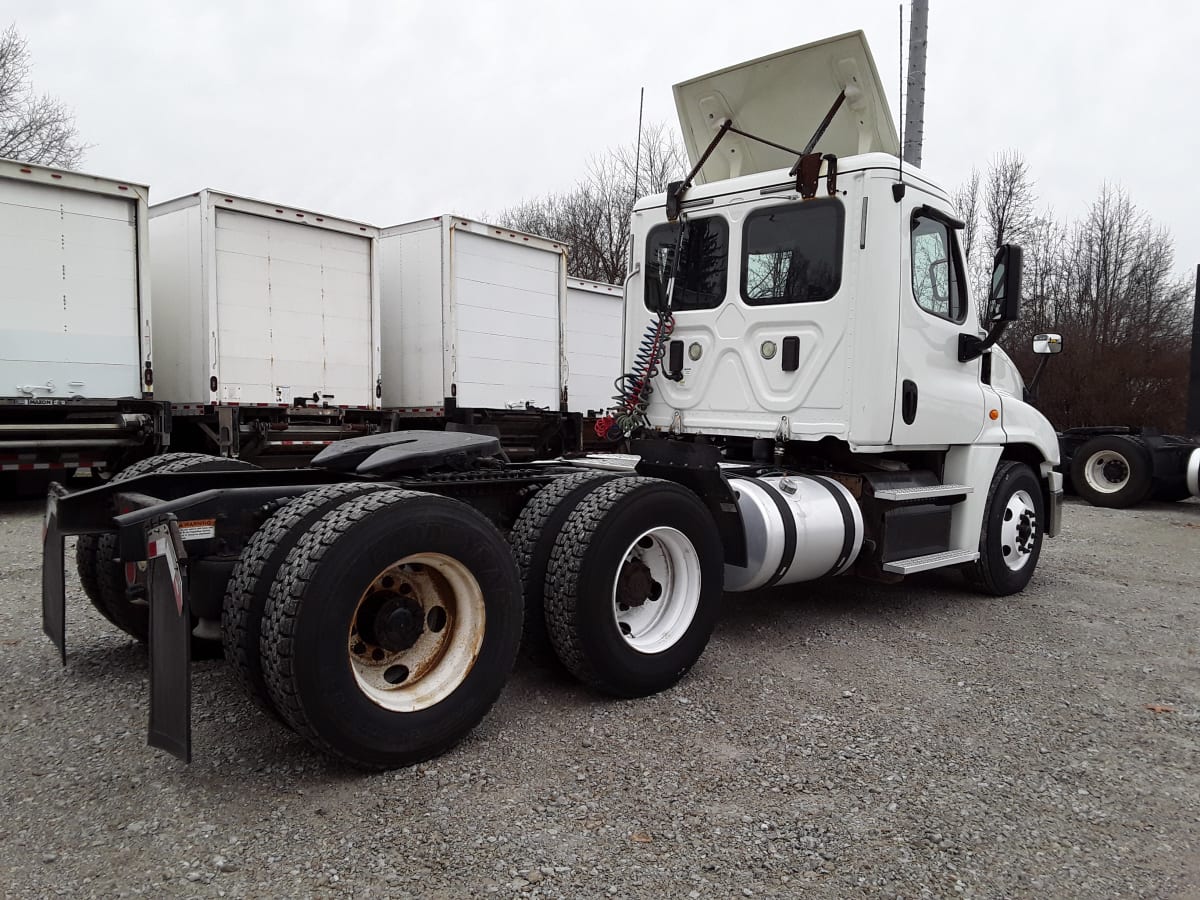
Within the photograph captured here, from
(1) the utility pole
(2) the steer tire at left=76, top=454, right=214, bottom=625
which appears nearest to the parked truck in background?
(1) the utility pole

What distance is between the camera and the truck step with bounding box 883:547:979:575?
5.38 metres

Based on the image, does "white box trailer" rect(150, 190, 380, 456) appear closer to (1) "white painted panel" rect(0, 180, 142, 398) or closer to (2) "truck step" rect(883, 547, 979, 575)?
(1) "white painted panel" rect(0, 180, 142, 398)

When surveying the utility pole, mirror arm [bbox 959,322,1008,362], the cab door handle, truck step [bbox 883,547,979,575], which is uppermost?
the utility pole

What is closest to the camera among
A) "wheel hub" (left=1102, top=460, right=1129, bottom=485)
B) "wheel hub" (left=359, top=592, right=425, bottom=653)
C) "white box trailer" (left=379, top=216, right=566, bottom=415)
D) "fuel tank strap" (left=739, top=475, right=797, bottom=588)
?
"wheel hub" (left=359, top=592, right=425, bottom=653)

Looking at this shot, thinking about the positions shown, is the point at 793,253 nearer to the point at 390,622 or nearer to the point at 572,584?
the point at 572,584

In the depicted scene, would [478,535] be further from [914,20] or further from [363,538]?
[914,20]

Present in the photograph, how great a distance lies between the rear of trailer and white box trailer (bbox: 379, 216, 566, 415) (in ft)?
0.05

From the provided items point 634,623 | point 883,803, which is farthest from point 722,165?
point 883,803

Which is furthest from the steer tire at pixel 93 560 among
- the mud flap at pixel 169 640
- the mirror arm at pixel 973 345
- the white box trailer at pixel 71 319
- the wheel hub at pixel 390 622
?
the white box trailer at pixel 71 319

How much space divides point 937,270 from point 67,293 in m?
8.55

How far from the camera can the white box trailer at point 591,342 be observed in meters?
14.2

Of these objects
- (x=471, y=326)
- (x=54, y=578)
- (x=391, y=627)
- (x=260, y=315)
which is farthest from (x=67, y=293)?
(x=391, y=627)

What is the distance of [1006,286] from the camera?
560 cm

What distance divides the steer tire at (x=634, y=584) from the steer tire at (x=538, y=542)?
0.18 feet
